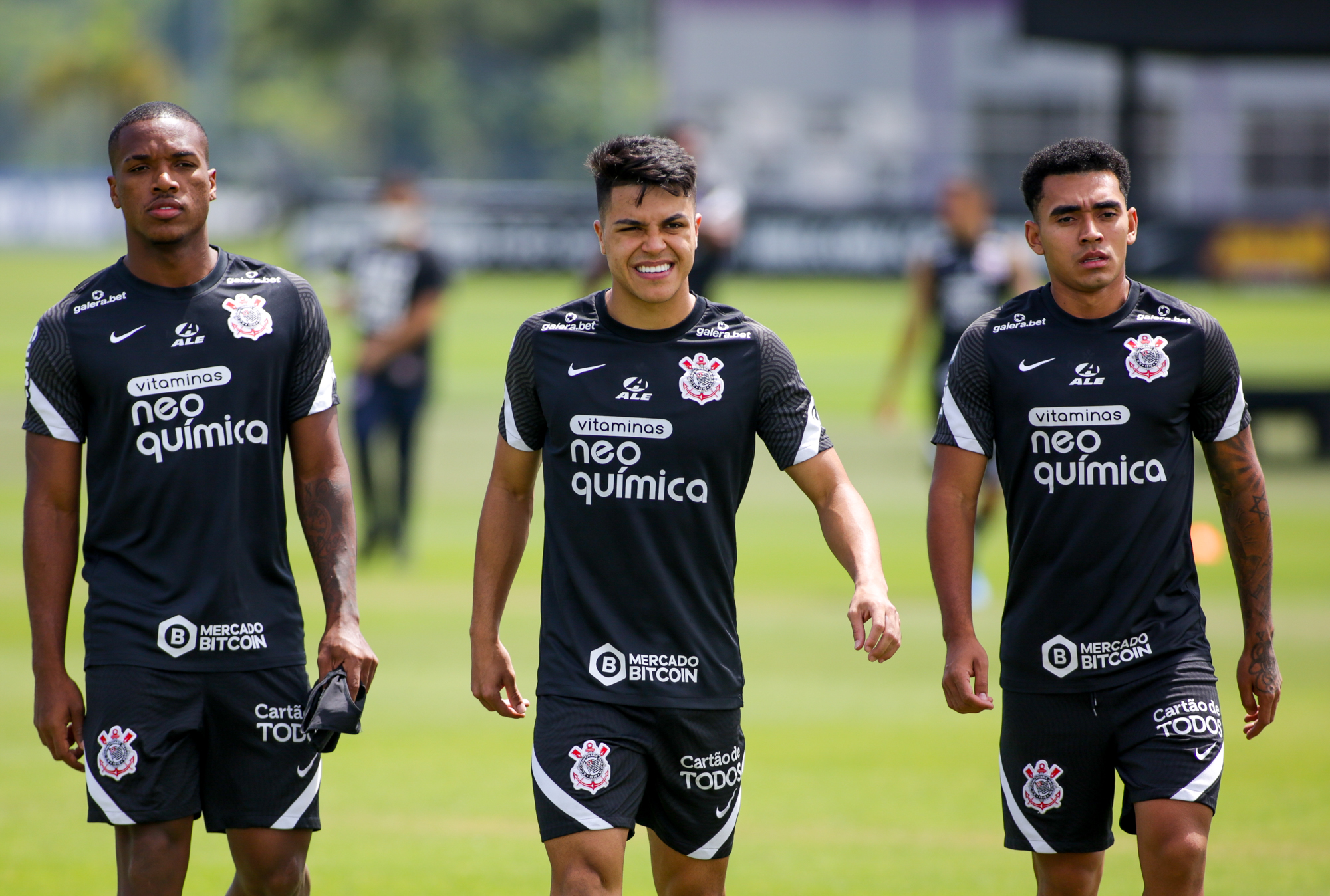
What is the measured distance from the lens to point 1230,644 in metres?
10.2

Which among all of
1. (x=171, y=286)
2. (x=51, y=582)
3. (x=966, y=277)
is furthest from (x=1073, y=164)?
(x=966, y=277)

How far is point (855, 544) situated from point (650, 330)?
82cm

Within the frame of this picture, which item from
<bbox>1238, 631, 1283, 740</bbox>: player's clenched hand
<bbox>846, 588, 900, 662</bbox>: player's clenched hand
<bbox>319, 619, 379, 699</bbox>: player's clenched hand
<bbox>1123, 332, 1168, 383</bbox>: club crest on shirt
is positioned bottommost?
<bbox>1238, 631, 1283, 740</bbox>: player's clenched hand

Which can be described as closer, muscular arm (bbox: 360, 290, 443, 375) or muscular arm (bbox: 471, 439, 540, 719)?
muscular arm (bbox: 471, 439, 540, 719)

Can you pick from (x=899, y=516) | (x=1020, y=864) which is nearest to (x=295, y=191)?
(x=899, y=516)

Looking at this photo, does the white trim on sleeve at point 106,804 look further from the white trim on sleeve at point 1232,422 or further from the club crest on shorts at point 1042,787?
the white trim on sleeve at point 1232,422

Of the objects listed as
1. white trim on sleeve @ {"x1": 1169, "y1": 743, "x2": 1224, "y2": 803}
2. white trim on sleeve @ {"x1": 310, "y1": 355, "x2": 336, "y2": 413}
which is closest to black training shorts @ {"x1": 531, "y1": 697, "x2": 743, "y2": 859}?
white trim on sleeve @ {"x1": 310, "y1": 355, "x2": 336, "y2": 413}

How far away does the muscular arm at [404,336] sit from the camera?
12562 millimetres

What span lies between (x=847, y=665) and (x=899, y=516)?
4.97 metres

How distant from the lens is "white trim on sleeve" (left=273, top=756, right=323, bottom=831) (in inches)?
193

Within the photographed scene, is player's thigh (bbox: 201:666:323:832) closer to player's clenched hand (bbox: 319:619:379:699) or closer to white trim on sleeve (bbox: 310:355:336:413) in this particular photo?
player's clenched hand (bbox: 319:619:379:699)

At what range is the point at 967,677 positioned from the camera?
16.1ft

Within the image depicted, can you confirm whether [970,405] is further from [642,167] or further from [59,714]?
[59,714]

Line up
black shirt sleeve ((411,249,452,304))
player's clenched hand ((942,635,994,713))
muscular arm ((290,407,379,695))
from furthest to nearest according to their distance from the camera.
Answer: black shirt sleeve ((411,249,452,304))
muscular arm ((290,407,379,695))
player's clenched hand ((942,635,994,713))
